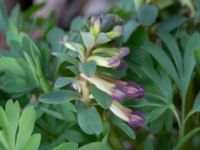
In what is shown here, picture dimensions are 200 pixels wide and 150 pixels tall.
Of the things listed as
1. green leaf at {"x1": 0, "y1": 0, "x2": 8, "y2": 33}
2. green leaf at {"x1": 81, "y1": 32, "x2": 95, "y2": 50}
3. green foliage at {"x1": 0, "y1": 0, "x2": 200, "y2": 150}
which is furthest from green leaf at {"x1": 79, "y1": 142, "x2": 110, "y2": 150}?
green leaf at {"x1": 0, "y1": 0, "x2": 8, "y2": 33}

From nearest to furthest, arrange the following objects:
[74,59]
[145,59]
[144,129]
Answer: [74,59], [145,59], [144,129]

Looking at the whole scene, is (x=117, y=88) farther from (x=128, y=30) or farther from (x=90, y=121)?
(x=128, y=30)

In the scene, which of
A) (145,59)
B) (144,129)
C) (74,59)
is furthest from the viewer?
(144,129)

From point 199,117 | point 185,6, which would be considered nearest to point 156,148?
point 199,117

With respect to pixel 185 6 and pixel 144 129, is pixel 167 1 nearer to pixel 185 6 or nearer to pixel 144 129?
pixel 185 6

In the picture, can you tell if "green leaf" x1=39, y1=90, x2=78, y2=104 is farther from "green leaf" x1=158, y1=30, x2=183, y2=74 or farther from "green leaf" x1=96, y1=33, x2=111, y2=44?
"green leaf" x1=158, y1=30, x2=183, y2=74

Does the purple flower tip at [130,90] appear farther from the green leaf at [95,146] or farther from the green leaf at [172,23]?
the green leaf at [172,23]
